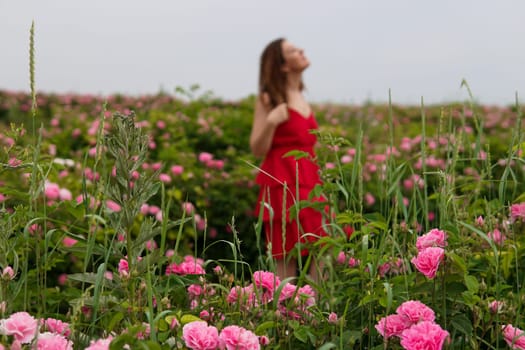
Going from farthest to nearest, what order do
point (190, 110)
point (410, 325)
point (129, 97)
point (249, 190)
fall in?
point (129, 97) < point (190, 110) < point (249, 190) < point (410, 325)

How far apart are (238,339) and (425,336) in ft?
1.34

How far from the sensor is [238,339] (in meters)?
1.47

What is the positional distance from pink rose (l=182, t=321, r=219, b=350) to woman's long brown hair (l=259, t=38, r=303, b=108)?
11.1 ft

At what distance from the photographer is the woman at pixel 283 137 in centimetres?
438

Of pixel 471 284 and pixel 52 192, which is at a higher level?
pixel 471 284

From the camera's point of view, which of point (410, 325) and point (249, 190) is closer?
point (410, 325)

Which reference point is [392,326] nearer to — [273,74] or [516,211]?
[516,211]

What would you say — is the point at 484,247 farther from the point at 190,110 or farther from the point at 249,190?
the point at 190,110

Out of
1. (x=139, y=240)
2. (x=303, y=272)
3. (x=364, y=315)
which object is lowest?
(x=364, y=315)

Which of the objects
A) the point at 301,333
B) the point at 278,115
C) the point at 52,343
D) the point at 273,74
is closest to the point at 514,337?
the point at 301,333

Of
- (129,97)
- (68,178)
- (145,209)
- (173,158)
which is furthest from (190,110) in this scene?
(129,97)

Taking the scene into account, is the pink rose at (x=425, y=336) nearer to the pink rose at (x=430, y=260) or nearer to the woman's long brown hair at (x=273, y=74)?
the pink rose at (x=430, y=260)

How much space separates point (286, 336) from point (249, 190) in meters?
4.25

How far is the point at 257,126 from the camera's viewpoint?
15.4 ft
